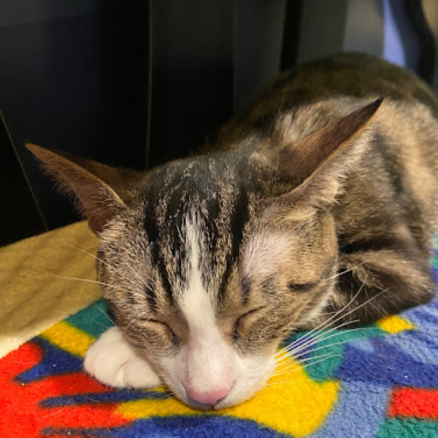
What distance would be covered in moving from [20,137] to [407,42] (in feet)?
6.52

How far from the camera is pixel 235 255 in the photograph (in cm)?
98

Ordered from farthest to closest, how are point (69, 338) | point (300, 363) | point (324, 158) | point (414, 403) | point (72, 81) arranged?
point (72, 81) → point (69, 338) → point (300, 363) → point (414, 403) → point (324, 158)

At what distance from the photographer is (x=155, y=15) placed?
1.92 meters

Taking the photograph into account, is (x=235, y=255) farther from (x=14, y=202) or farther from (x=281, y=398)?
(x=14, y=202)

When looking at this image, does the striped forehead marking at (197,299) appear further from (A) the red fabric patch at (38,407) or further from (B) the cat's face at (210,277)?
(A) the red fabric patch at (38,407)

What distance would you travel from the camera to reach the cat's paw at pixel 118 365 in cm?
114

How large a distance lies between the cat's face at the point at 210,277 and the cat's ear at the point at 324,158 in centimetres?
5

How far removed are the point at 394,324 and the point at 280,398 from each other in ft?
1.28

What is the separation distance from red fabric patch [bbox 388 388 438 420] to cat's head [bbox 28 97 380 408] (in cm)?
25

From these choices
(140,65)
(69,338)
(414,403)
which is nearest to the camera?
(414,403)

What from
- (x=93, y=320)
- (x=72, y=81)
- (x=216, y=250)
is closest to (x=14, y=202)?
(x=72, y=81)

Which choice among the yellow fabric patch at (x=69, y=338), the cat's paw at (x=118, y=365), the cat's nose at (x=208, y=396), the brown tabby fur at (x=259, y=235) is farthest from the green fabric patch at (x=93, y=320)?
the cat's nose at (x=208, y=396)

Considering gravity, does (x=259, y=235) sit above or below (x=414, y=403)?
above

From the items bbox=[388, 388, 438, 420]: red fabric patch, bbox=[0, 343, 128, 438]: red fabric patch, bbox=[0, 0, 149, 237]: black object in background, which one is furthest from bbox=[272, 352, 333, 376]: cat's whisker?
bbox=[0, 0, 149, 237]: black object in background
